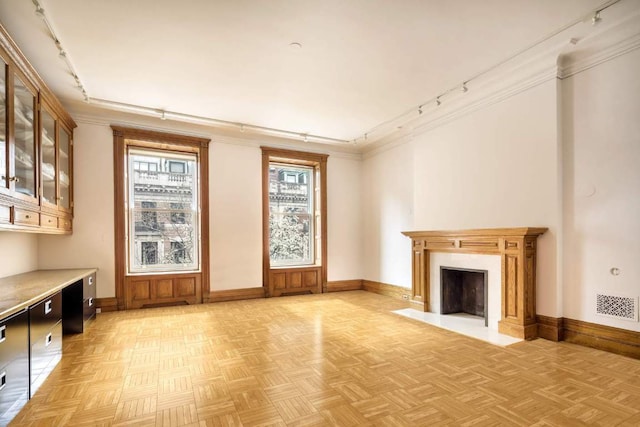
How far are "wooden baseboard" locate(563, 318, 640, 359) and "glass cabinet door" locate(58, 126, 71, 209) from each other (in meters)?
6.27

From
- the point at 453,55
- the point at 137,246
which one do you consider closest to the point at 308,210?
the point at 137,246

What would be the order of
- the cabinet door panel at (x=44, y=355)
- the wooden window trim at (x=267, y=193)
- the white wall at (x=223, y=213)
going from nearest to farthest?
the cabinet door panel at (x=44, y=355) < the white wall at (x=223, y=213) < the wooden window trim at (x=267, y=193)

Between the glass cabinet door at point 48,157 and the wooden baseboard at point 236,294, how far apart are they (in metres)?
2.84

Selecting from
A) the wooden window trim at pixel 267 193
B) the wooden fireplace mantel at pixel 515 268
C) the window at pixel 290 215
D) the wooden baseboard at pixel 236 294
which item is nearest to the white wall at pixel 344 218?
the wooden window trim at pixel 267 193

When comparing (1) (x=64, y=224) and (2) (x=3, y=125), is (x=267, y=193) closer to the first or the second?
(1) (x=64, y=224)

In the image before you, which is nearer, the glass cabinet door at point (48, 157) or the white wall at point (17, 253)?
the glass cabinet door at point (48, 157)

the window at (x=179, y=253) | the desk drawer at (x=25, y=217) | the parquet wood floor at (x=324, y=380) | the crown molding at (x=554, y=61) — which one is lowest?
the parquet wood floor at (x=324, y=380)

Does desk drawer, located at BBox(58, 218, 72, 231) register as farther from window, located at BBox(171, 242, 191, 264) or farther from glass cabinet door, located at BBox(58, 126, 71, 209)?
window, located at BBox(171, 242, 191, 264)

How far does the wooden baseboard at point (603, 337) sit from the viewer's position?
3.31 m

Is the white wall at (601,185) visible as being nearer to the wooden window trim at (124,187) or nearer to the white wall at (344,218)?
the white wall at (344,218)

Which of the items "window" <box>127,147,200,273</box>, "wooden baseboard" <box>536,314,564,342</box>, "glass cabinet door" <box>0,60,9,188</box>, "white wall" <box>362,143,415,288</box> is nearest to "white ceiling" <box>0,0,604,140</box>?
"glass cabinet door" <box>0,60,9,188</box>

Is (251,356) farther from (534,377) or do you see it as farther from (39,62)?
(39,62)

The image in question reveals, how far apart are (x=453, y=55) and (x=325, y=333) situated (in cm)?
345

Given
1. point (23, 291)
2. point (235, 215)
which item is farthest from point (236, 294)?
point (23, 291)
